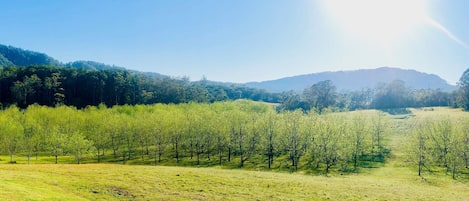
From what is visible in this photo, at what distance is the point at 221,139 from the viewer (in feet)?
272

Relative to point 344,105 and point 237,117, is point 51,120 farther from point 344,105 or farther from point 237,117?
point 344,105

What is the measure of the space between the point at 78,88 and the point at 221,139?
12228 cm

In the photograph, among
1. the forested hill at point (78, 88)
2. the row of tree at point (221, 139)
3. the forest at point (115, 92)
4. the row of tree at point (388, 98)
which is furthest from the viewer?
the row of tree at point (388, 98)

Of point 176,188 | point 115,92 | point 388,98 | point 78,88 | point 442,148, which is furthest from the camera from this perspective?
point 115,92

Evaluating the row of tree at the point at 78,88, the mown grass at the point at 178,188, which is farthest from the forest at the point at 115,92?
the mown grass at the point at 178,188

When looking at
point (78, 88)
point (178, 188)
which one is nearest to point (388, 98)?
point (178, 188)

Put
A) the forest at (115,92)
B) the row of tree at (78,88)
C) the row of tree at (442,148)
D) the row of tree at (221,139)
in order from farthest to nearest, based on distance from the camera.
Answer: the forest at (115,92), the row of tree at (78,88), the row of tree at (221,139), the row of tree at (442,148)

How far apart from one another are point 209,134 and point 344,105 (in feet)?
411

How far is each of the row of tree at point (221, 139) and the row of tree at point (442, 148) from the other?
984cm

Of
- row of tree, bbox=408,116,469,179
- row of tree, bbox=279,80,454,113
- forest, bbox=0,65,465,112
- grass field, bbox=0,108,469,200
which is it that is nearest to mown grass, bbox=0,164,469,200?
grass field, bbox=0,108,469,200

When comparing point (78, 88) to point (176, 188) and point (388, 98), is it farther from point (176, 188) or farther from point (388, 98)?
point (388, 98)

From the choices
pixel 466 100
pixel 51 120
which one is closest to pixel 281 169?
pixel 51 120

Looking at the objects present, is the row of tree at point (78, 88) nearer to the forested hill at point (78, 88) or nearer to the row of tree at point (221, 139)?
the forested hill at point (78, 88)

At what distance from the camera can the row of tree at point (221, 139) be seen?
247 feet
